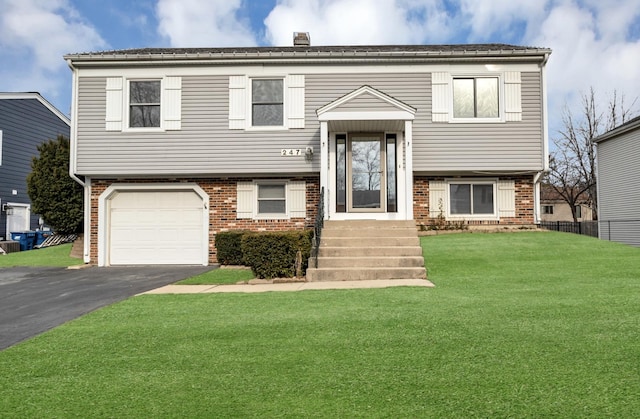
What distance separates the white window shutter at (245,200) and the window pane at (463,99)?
252 inches

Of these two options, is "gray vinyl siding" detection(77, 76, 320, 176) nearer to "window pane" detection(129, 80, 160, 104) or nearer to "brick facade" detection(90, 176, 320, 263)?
"brick facade" detection(90, 176, 320, 263)

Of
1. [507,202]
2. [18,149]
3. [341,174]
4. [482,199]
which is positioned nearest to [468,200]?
[482,199]

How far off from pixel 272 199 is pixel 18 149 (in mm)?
16706

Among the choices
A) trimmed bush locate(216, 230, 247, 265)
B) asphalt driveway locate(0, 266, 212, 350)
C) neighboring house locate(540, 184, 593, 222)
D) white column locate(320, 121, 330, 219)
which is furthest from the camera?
neighboring house locate(540, 184, 593, 222)

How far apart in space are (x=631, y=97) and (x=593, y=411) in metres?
34.6

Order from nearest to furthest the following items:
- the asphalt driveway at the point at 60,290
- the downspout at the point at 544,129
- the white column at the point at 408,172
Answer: the asphalt driveway at the point at 60,290, the white column at the point at 408,172, the downspout at the point at 544,129

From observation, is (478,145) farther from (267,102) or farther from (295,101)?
(267,102)

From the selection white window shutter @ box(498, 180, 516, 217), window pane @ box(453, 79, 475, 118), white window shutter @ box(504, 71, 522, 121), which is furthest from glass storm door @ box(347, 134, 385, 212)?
white window shutter @ box(504, 71, 522, 121)

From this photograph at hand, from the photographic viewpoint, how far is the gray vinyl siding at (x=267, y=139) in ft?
42.4

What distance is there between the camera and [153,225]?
1341cm

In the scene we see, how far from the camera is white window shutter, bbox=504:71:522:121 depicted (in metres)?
13.0

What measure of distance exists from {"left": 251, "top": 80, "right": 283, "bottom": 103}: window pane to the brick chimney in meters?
3.02

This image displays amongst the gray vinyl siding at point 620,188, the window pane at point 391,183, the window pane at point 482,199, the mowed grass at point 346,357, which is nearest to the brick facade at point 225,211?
the window pane at point 391,183

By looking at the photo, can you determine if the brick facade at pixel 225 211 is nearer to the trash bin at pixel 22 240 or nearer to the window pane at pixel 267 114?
the window pane at pixel 267 114
